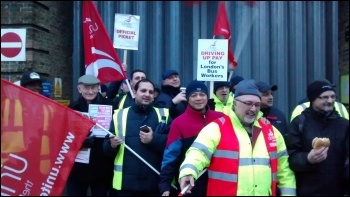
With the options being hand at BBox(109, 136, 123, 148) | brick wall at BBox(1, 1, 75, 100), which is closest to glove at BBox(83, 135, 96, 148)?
hand at BBox(109, 136, 123, 148)

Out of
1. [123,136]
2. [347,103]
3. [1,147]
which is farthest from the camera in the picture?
[347,103]

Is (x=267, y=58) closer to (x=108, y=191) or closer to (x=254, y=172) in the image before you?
(x=108, y=191)

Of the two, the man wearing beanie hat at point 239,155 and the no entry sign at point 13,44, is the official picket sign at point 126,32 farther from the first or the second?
the man wearing beanie hat at point 239,155

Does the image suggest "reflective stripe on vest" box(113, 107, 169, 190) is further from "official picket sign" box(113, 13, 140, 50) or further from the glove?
"official picket sign" box(113, 13, 140, 50)

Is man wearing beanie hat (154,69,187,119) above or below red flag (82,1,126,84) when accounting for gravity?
below

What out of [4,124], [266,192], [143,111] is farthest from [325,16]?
[4,124]

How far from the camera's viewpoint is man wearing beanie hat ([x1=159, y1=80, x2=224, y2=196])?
164 inches

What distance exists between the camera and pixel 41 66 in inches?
328

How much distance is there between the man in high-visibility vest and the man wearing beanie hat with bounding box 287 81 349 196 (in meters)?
1.31

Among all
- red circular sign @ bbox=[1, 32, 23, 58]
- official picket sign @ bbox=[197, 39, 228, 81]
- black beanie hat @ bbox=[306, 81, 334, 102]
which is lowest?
black beanie hat @ bbox=[306, 81, 334, 102]

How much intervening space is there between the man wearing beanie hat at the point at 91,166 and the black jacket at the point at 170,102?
71 cm

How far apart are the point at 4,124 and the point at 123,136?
1.44 m

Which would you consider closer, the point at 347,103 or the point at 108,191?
the point at 108,191

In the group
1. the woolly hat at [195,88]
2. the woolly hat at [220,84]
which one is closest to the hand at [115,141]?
the woolly hat at [195,88]
